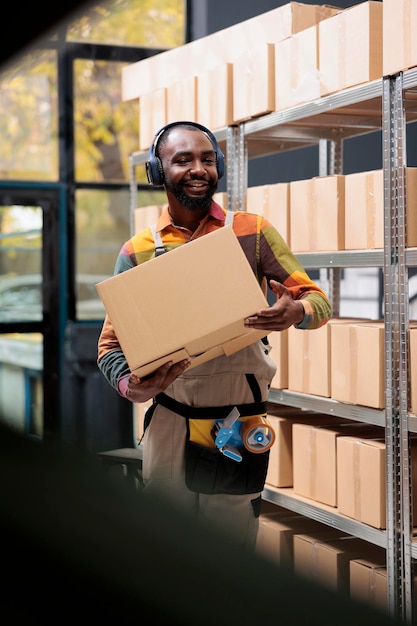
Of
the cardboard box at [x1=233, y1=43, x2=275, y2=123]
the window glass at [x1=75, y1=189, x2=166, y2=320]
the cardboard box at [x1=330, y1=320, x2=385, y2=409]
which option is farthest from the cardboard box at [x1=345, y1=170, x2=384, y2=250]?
the window glass at [x1=75, y1=189, x2=166, y2=320]

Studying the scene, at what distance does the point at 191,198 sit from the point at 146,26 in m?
4.53

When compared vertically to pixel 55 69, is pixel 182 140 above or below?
below

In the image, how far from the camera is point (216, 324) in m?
1.80

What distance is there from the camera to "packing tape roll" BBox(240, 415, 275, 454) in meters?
2.03

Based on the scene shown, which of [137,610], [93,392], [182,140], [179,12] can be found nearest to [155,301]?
[182,140]

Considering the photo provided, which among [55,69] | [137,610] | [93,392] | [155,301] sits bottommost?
[93,392]

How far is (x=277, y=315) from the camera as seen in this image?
1.85m

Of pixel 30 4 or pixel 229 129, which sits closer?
pixel 30 4

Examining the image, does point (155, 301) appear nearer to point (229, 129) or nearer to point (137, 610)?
point (137, 610)

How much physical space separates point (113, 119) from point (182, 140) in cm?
430

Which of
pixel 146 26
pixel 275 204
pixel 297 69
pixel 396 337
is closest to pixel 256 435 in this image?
pixel 396 337

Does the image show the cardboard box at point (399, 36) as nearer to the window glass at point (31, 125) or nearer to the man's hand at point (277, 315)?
the man's hand at point (277, 315)

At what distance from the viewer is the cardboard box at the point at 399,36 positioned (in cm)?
257

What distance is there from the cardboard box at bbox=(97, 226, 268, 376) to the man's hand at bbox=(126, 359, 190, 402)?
20mm
